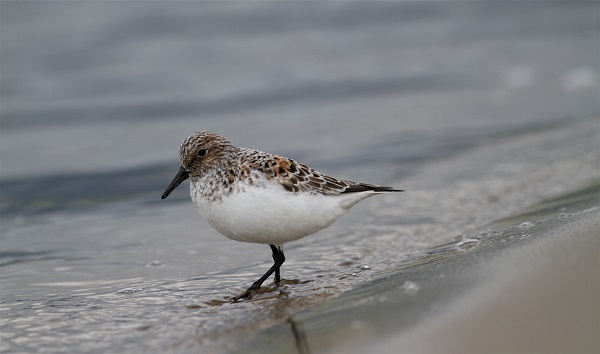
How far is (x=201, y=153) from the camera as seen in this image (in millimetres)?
Result: 5473

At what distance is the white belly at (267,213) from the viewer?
4.99m

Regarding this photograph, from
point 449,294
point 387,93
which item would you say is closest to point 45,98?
point 387,93

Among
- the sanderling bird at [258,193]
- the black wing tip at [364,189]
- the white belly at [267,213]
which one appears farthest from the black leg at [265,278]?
the black wing tip at [364,189]

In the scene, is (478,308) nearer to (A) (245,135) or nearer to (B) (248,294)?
(B) (248,294)

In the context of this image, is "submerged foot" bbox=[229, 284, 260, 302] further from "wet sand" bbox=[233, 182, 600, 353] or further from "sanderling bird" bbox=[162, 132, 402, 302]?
"wet sand" bbox=[233, 182, 600, 353]

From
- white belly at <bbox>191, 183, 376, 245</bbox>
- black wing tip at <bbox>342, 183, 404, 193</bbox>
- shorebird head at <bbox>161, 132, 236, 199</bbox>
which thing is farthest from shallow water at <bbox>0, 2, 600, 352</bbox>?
shorebird head at <bbox>161, 132, 236, 199</bbox>

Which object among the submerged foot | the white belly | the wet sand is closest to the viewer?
the wet sand

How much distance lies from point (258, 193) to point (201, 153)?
66cm

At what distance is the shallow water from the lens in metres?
5.64

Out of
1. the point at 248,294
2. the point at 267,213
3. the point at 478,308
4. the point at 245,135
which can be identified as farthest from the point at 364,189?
the point at 245,135

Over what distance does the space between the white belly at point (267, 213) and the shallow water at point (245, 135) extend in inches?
17.2

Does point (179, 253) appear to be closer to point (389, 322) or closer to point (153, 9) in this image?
point (389, 322)

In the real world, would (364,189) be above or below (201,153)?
below

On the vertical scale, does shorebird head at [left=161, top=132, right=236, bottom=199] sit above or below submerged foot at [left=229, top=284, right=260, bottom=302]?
above
